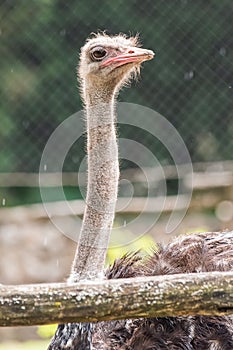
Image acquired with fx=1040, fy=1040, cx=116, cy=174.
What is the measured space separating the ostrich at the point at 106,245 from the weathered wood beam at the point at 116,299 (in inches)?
31.5

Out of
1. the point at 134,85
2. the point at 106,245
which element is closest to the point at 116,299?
the point at 106,245

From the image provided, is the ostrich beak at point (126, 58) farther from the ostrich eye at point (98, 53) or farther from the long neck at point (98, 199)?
the long neck at point (98, 199)

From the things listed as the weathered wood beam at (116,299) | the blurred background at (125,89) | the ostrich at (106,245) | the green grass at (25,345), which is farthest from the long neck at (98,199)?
the green grass at (25,345)

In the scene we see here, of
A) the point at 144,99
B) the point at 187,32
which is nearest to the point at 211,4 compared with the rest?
the point at 187,32

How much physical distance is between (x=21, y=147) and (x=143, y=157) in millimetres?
695

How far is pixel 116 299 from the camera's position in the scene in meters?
2.20

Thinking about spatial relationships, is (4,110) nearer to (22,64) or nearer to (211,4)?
(22,64)

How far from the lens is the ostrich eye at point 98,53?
3.25 meters

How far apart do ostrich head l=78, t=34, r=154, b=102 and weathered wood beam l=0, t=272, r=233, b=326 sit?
1.11 m

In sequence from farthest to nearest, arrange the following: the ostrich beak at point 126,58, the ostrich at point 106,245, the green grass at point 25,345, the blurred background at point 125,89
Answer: the blurred background at point 125,89 → the green grass at point 25,345 → the ostrich beak at point 126,58 → the ostrich at point 106,245

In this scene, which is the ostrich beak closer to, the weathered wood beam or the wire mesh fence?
the weathered wood beam

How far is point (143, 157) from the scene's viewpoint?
228 inches

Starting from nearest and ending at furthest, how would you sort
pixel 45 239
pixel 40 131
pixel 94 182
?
1. pixel 94 182
2. pixel 40 131
3. pixel 45 239

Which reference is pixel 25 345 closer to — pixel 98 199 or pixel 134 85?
pixel 134 85
